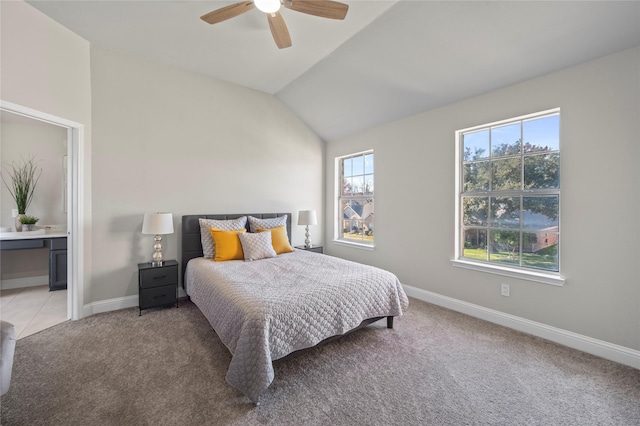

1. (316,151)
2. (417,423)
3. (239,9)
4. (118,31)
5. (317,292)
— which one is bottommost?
(417,423)

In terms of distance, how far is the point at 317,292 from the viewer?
81.3 inches

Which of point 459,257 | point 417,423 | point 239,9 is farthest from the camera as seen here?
point 459,257

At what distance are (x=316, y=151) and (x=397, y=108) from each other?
67.6 inches

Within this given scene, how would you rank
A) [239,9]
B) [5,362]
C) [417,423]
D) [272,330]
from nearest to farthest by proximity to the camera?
[5,362], [417,423], [272,330], [239,9]

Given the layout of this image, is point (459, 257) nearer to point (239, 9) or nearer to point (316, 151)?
point (316, 151)

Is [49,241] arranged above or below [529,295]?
above

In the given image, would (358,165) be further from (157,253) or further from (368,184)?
(157,253)

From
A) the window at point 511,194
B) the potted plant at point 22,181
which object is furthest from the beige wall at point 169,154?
the window at point 511,194

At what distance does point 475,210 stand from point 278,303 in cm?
250

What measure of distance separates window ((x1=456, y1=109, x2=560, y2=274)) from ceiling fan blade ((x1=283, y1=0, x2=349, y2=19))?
6.60 ft

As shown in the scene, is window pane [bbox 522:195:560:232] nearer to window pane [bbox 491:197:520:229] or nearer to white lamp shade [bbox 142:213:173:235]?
window pane [bbox 491:197:520:229]

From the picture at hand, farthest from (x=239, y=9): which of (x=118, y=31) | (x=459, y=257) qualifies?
(x=459, y=257)

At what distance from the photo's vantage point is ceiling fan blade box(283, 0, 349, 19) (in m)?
1.86

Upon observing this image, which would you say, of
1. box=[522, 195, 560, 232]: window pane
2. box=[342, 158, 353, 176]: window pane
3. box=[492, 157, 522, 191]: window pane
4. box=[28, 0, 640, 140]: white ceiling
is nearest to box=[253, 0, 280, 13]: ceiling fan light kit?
box=[28, 0, 640, 140]: white ceiling
